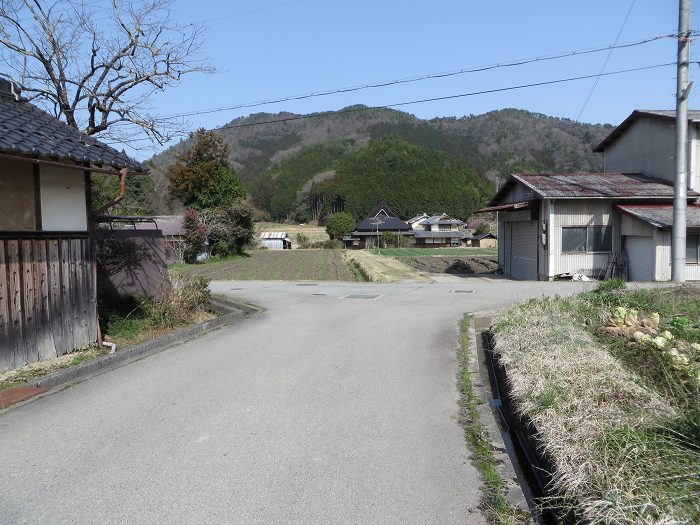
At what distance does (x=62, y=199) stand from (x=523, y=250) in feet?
70.8

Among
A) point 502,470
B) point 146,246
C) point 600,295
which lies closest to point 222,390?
point 502,470

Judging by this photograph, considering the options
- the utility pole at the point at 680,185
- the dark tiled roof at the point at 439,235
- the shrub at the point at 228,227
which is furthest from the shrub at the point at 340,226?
the utility pole at the point at 680,185

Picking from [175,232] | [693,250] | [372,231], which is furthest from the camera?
[372,231]

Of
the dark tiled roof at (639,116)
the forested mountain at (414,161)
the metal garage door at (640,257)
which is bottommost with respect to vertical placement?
the metal garage door at (640,257)

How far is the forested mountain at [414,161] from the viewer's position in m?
138

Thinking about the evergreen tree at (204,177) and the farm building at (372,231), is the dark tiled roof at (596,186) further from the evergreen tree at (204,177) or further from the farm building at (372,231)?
the farm building at (372,231)

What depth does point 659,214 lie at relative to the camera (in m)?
21.1

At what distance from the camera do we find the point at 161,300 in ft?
36.7

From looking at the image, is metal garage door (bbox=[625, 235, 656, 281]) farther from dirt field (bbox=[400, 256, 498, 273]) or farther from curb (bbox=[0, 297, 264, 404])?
dirt field (bbox=[400, 256, 498, 273])

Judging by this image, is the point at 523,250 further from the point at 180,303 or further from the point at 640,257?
the point at 180,303

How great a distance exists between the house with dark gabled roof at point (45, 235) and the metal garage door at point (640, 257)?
18.7 meters

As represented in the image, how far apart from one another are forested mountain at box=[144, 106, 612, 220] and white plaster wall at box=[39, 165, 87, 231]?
101580mm

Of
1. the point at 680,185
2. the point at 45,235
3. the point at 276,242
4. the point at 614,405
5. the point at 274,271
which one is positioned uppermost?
the point at 680,185

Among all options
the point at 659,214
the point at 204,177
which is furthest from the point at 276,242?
the point at 659,214
